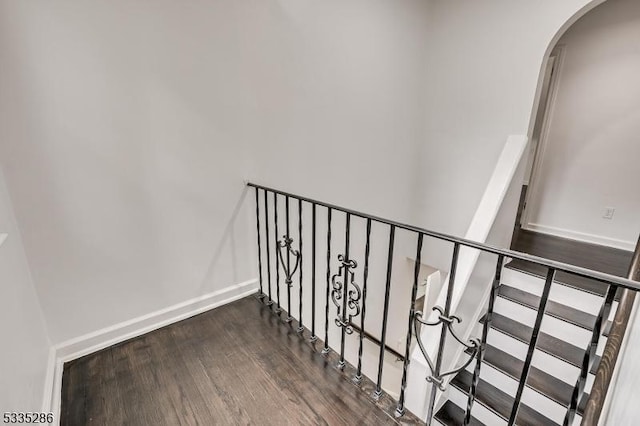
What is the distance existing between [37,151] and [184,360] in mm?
1277

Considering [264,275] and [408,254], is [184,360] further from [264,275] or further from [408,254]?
[408,254]

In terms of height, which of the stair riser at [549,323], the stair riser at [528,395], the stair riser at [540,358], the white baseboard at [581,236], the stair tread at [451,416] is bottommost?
the stair tread at [451,416]

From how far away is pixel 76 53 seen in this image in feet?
4.76

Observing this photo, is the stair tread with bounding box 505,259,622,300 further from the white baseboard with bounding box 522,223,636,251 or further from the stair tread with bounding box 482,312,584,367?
the white baseboard with bounding box 522,223,636,251

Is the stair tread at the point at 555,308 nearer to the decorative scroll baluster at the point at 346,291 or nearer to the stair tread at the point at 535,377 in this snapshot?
the stair tread at the point at 535,377

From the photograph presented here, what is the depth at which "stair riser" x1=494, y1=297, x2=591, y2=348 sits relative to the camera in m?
2.37

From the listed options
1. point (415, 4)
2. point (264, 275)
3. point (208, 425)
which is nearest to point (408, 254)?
point (264, 275)

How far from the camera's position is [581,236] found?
11.8 ft

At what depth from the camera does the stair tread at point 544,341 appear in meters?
2.31

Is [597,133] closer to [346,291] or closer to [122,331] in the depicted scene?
[346,291]

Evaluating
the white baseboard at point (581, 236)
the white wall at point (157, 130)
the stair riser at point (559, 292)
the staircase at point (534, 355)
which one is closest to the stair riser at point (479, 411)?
the staircase at point (534, 355)

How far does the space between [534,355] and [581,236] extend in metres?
1.95

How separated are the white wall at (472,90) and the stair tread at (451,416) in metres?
1.54

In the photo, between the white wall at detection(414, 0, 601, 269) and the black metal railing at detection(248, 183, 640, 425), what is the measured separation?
77 cm
